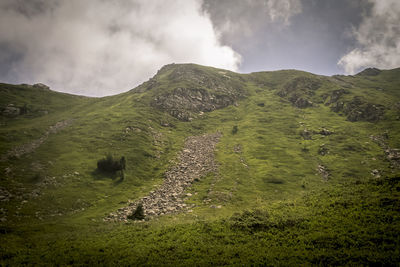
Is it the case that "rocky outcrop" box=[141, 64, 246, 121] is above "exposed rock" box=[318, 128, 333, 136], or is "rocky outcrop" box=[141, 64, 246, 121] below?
above

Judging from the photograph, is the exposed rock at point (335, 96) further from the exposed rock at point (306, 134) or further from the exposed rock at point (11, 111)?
the exposed rock at point (11, 111)

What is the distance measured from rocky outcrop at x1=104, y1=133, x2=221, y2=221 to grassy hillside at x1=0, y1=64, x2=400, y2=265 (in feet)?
7.66

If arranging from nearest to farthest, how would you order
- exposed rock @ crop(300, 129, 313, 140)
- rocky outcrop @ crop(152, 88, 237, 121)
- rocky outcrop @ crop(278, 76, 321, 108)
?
exposed rock @ crop(300, 129, 313, 140) < rocky outcrop @ crop(152, 88, 237, 121) < rocky outcrop @ crop(278, 76, 321, 108)

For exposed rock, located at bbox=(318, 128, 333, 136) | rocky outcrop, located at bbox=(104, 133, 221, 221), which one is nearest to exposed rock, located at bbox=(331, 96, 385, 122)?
exposed rock, located at bbox=(318, 128, 333, 136)

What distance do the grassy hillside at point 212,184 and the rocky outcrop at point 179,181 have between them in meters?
2.33

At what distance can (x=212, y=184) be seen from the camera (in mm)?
49344

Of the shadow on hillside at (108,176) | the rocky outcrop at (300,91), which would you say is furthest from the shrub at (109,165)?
the rocky outcrop at (300,91)

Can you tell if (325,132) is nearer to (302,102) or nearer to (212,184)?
(302,102)

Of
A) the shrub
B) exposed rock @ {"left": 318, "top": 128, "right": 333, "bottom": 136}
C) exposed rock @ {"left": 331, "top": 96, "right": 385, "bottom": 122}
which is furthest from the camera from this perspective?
exposed rock @ {"left": 331, "top": 96, "right": 385, "bottom": 122}

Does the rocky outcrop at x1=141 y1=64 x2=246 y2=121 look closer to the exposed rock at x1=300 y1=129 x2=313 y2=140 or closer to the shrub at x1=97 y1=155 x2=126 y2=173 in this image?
the exposed rock at x1=300 y1=129 x2=313 y2=140

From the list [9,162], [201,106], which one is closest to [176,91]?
[201,106]

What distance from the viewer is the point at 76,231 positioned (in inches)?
1062

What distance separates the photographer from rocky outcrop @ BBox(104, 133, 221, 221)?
36.9 m

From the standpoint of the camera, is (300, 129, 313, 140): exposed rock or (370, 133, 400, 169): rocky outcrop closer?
(370, 133, 400, 169): rocky outcrop
